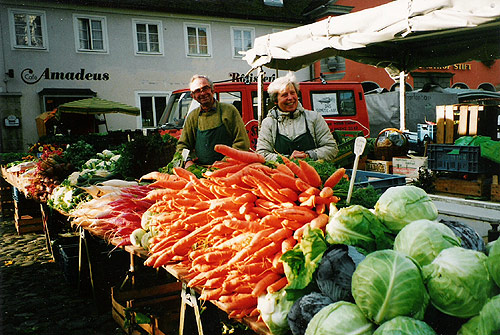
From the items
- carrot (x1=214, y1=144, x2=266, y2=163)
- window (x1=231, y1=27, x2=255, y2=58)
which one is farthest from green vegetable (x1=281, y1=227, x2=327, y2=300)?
window (x1=231, y1=27, x2=255, y2=58)

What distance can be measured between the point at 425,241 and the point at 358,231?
0.80 ft

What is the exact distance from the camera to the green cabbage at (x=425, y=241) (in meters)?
1.42

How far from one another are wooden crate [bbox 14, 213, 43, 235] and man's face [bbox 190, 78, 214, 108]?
4.91 m

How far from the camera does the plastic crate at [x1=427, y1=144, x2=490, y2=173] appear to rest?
4852 millimetres

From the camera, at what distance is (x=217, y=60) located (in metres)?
19.6

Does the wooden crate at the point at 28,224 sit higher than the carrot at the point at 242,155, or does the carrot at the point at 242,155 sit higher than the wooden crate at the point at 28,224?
the carrot at the point at 242,155

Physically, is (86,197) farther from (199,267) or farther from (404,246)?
(404,246)

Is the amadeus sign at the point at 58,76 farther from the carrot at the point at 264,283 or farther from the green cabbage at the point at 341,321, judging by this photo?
the green cabbage at the point at 341,321

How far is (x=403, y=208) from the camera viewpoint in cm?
163

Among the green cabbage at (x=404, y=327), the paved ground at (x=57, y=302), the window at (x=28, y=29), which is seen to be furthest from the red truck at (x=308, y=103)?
the window at (x=28, y=29)

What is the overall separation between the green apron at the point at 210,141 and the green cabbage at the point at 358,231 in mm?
2627

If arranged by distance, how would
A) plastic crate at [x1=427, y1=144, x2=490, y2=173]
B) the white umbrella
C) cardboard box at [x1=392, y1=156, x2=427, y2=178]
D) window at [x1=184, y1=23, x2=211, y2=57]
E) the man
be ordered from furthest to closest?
window at [x1=184, y1=23, x2=211, y2=57]
cardboard box at [x1=392, y1=156, x2=427, y2=178]
plastic crate at [x1=427, y1=144, x2=490, y2=173]
the man
the white umbrella

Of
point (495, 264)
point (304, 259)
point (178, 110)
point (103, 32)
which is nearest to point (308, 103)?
point (178, 110)

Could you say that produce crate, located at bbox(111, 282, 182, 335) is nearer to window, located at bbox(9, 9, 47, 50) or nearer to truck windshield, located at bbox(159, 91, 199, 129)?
truck windshield, located at bbox(159, 91, 199, 129)
